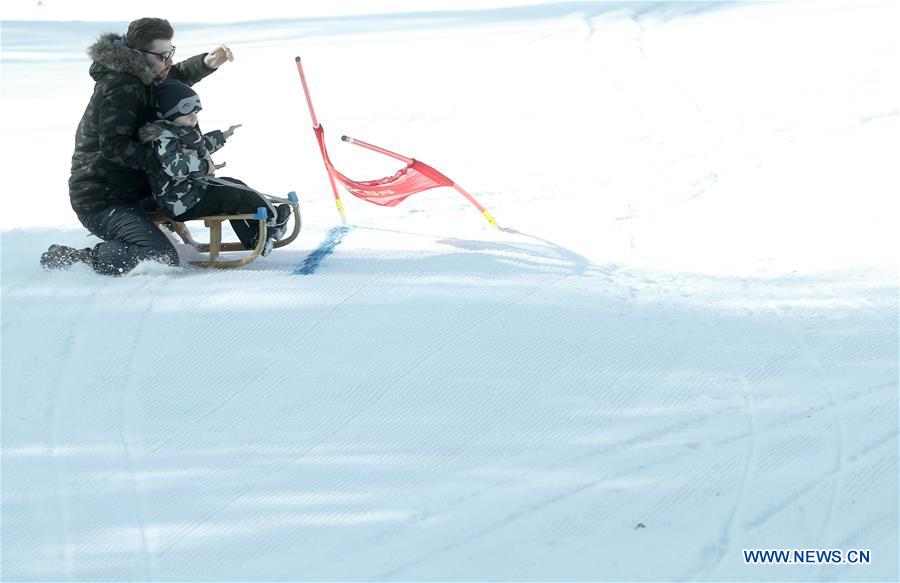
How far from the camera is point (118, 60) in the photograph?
5.53m

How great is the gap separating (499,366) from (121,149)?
2278 millimetres

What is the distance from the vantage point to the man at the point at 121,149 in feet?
18.2

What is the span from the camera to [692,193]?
7.09 metres

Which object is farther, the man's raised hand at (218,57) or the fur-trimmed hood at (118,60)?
the man's raised hand at (218,57)

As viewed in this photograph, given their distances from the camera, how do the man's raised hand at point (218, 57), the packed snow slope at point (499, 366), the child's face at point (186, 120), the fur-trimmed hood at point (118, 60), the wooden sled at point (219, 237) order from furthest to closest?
the man's raised hand at point (218, 57), the wooden sled at point (219, 237), the child's face at point (186, 120), the fur-trimmed hood at point (118, 60), the packed snow slope at point (499, 366)

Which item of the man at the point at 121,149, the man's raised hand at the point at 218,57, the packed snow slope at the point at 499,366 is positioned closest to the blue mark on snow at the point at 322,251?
the packed snow slope at the point at 499,366

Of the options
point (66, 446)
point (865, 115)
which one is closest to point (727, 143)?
point (865, 115)

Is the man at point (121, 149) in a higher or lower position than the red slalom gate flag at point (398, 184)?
higher

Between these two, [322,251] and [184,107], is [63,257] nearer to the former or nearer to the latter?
[184,107]

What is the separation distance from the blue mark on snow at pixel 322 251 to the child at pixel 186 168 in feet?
0.77

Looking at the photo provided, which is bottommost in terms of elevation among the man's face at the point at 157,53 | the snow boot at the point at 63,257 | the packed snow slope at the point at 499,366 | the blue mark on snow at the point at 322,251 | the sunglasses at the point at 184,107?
the packed snow slope at the point at 499,366

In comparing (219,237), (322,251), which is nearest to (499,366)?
(322,251)

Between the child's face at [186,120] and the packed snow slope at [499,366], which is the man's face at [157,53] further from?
the packed snow slope at [499,366]

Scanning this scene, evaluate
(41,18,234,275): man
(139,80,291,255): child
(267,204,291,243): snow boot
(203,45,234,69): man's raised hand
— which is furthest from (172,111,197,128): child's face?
(267,204,291,243): snow boot
